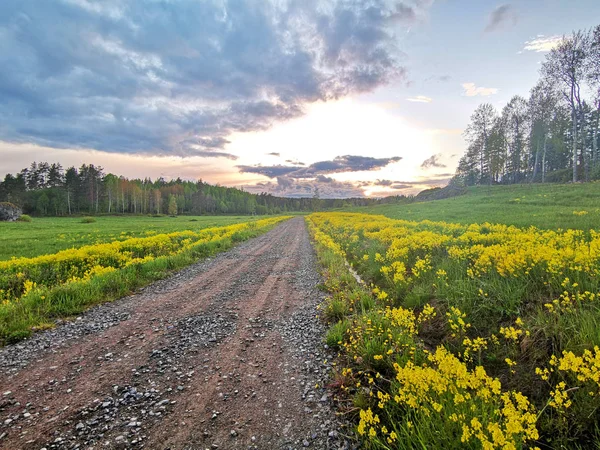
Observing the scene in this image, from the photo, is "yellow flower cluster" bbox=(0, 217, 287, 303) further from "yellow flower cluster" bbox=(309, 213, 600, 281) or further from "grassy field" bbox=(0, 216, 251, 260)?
"yellow flower cluster" bbox=(309, 213, 600, 281)

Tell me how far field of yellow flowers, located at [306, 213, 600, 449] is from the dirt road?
74 cm

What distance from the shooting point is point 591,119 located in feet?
200

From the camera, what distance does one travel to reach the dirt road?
354 centimetres

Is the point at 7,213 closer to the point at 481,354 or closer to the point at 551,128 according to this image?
the point at 481,354

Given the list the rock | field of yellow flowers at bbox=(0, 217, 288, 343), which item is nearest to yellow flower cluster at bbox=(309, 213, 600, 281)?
field of yellow flowers at bbox=(0, 217, 288, 343)

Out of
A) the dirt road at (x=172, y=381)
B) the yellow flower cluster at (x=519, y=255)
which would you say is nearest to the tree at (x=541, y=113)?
the yellow flower cluster at (x=519, y=255)

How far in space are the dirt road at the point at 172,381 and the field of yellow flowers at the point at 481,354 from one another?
29.1 inches

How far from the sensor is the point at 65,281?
35.8 ft

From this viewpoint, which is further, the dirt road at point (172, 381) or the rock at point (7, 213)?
the rock at point (7, 213)

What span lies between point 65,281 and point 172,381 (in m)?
9.62

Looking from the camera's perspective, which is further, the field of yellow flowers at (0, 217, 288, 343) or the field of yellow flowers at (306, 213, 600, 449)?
the field of yellow flowers at (0, 217, 288, 343)

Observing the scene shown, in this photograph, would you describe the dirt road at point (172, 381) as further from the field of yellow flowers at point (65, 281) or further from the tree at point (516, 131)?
the tree at point (516, 131)

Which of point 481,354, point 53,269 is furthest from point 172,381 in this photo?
point 53,269

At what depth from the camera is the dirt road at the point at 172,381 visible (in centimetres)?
354
